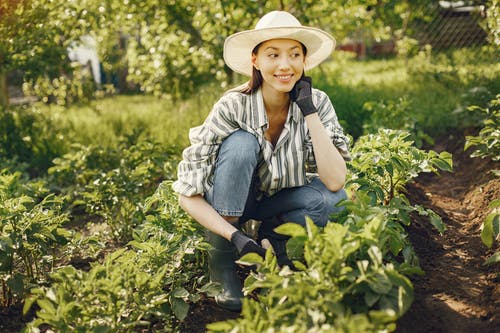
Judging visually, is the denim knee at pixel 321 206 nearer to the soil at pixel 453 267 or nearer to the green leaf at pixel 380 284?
the soil at pixel 453 267

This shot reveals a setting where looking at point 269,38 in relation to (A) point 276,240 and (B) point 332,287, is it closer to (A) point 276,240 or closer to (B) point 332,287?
(A) point 276,240

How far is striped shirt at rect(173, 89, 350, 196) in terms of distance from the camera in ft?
8.91

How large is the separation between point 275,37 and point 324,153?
0.54 m

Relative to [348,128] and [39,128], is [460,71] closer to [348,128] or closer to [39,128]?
[348,128]

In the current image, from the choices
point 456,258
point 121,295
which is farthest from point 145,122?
point 121,295

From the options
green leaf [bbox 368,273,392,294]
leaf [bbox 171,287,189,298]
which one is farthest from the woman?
green leaf [bbox 368,273,392,294]

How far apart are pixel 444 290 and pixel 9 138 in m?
4.04

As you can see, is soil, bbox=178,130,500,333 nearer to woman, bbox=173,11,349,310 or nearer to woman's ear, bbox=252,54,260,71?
woman, bbox=173,11,349,310

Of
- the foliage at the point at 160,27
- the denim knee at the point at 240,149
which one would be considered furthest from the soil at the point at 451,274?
the foliage at the point at 160,27

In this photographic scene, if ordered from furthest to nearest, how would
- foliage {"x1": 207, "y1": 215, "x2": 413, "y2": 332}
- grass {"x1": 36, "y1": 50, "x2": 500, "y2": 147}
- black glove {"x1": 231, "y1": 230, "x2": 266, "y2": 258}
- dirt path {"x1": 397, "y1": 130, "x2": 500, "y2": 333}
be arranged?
1. grass {"x1": 36, "y1": 50, "x2": 500, "y2": 147}
2. black glove {"x1": 231, "y1": 230, "x2": 266, "y2": 258}
3. dirt path {"x1": 397, "y1": 130, "x2": 500, "y2": 333}
4. foliage {"x1": 207, "y1": 215, "x2": 413, "y2": 332}

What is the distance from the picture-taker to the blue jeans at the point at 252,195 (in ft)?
8.48

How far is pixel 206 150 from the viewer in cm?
271

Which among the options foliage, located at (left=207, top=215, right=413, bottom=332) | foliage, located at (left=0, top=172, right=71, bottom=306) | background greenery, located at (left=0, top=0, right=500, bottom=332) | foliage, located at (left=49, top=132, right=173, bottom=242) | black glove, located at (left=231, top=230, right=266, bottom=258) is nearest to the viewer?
foliage, located at (left=207, top=215, right=413, bottom=332)

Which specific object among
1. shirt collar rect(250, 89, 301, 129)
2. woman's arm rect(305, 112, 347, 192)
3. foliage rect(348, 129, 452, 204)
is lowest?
foliage rect(348, 129, 452, 204)
